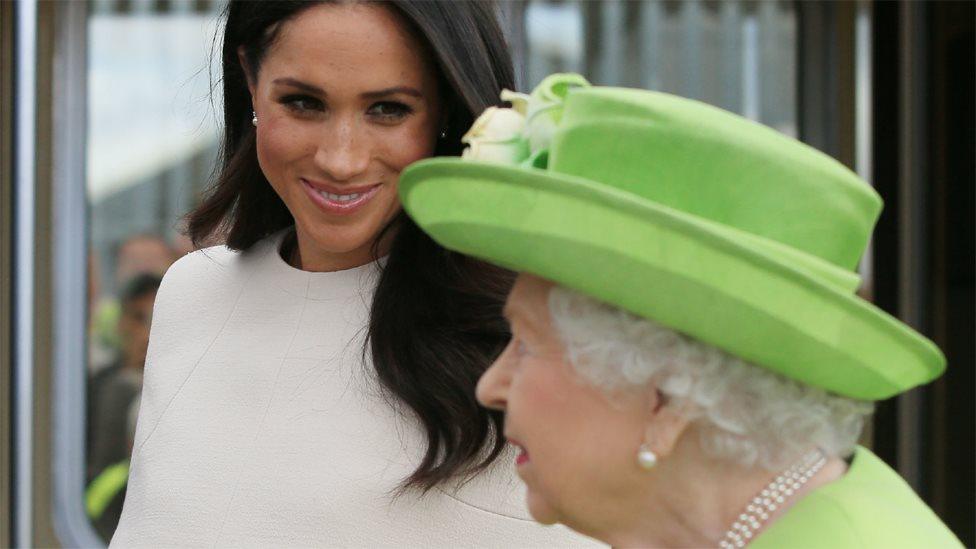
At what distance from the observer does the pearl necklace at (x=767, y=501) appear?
1188 millimetres

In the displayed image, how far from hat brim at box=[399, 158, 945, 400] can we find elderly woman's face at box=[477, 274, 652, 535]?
0.31 feet

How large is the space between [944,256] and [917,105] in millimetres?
403

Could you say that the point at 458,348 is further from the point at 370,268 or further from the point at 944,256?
the point at 944,256

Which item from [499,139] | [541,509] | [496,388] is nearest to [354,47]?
[499,139]

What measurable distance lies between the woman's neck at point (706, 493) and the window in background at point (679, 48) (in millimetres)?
2965

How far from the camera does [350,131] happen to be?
1.69 meters

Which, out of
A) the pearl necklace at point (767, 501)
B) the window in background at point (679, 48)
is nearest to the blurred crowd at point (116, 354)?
the window in background at point (679, 48)

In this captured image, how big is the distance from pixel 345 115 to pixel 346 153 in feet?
0.15

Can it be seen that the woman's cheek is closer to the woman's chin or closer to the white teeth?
the white teeth

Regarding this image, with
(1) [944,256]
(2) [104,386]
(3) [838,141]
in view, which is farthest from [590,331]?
(2) [104,386]

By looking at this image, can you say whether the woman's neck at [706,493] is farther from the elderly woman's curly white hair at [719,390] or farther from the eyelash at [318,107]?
the eyelash at [318,107]

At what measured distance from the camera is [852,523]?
115 cm

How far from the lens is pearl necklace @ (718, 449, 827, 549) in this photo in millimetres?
1188

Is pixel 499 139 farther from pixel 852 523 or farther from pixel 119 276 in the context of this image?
pixel 119 276
